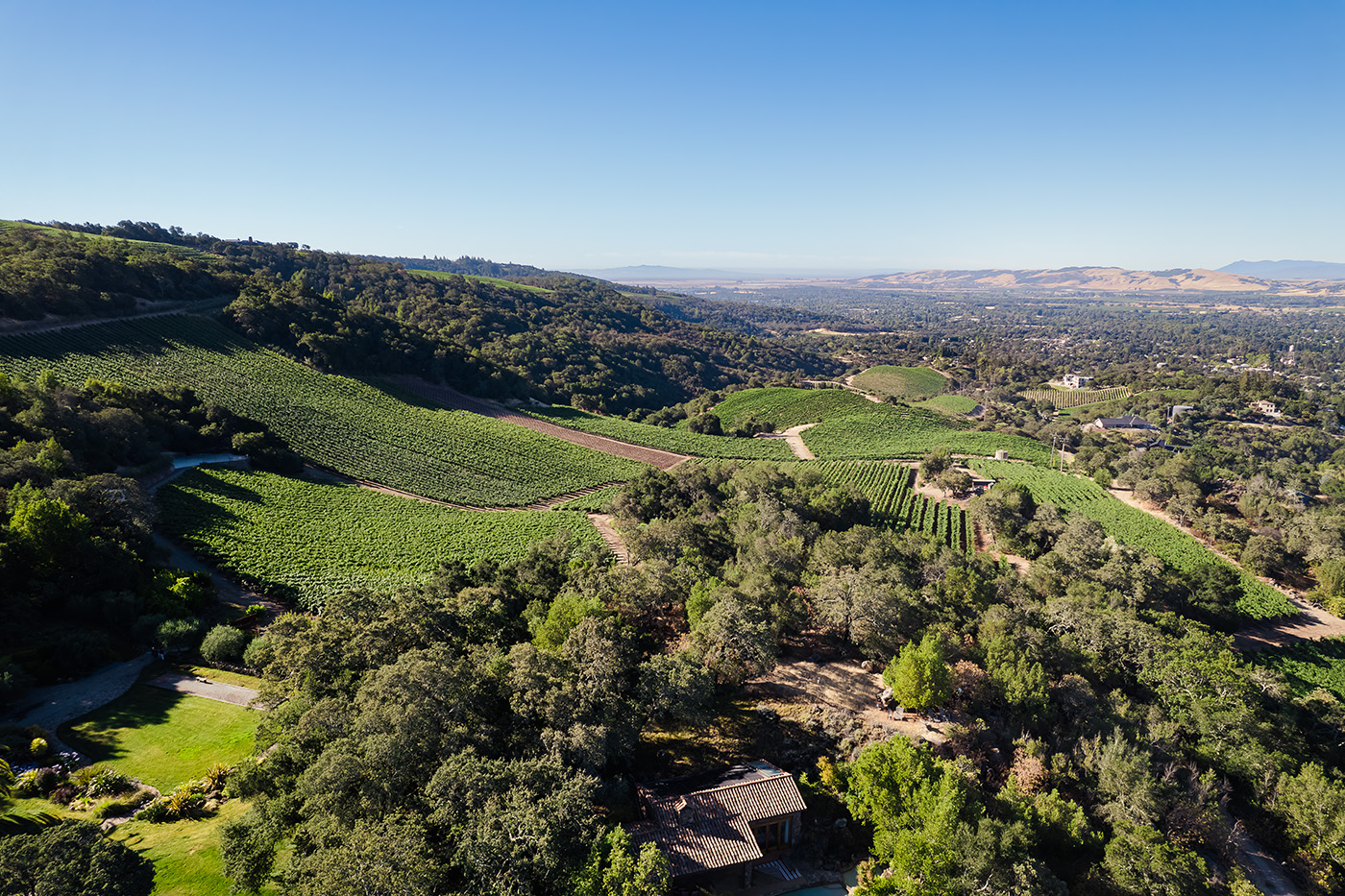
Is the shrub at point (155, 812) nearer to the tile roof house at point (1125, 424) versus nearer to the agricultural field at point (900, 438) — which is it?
the agricultural field at point (900, 438)

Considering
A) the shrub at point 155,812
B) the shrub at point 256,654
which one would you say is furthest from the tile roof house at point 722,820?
the shrub at point 256,654

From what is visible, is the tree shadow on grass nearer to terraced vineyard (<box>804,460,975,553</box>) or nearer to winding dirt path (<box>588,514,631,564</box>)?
winding dirt path (<box>588,514,631,564</box>)

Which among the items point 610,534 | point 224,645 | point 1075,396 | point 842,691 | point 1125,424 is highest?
point 1075,396

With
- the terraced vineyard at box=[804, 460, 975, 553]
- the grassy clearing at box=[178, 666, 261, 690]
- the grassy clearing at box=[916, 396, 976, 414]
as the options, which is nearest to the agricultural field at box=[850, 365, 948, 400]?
the grassy clearing at box=[916, 396, 976, 414]

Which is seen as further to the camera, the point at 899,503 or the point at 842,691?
the point at 899,503

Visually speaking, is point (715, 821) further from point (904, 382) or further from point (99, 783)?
point (904, 382)

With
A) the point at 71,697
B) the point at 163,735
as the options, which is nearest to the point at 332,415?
the point at 71,697

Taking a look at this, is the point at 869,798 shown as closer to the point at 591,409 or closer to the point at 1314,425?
the point at 591,409
